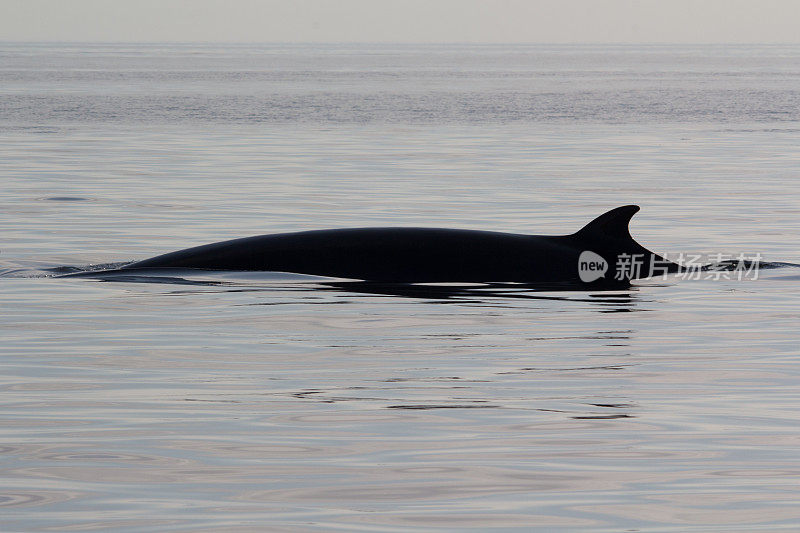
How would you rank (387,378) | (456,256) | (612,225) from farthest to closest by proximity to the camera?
(456,256), (612,225), (387,378)

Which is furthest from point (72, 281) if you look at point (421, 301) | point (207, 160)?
point (207, 160)

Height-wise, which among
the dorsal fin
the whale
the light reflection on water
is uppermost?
the dorsal fin

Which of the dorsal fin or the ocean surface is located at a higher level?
the dorsal fin

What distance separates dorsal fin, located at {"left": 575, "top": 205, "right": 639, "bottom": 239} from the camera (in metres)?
12.3

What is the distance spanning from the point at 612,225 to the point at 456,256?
1.20 metres

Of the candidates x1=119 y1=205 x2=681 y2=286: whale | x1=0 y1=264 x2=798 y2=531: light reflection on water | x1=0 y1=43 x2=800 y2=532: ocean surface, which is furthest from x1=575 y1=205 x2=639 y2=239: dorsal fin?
x1=0 y1=264 x2=798 y2=531: light reflection on water

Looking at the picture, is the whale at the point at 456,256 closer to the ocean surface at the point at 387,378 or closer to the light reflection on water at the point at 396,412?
the ocean surface at the point at 387,378

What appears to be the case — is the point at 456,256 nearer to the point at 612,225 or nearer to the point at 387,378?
the point at 612,225

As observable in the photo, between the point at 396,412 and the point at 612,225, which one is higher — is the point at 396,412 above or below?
below

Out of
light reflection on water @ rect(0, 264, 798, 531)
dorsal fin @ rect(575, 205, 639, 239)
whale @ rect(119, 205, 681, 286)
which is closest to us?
light reflection on water @ rect(0, 264, 798, 531)

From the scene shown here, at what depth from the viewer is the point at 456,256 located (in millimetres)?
12516

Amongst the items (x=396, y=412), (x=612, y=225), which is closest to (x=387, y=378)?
(x=396, y=412)

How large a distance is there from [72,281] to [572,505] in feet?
25.8

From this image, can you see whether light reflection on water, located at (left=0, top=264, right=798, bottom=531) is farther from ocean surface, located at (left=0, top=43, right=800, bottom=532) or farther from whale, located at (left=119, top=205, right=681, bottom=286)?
whale, located at (left=119, top=205, right=681, bottom=286)
